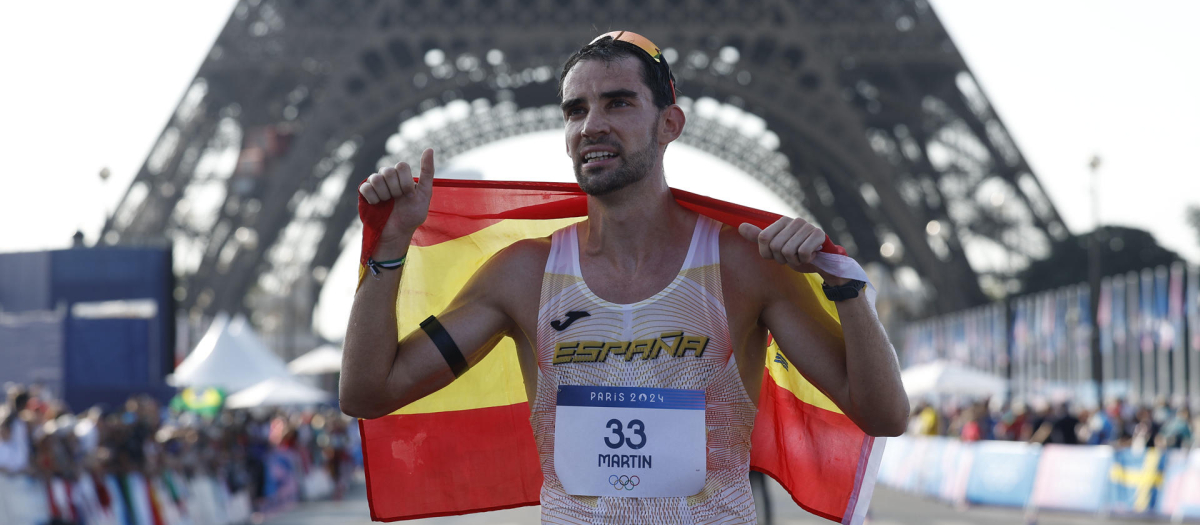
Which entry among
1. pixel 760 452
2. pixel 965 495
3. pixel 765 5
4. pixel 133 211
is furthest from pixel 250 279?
pixel 760 452

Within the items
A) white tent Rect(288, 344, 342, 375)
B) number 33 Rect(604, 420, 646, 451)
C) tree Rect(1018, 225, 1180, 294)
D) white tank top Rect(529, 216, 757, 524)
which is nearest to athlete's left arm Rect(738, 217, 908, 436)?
white tank top Rect(529, 216, 757, 524)

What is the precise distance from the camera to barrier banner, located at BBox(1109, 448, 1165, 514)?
15.6m

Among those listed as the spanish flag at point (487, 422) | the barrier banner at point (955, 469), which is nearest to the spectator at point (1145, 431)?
the barrier banner at point (955, 469)

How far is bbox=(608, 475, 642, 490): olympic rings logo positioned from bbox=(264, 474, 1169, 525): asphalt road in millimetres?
11528

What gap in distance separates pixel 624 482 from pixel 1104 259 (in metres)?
54.5

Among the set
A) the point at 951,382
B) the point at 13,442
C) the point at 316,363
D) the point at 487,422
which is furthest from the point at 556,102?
the point at 487,422

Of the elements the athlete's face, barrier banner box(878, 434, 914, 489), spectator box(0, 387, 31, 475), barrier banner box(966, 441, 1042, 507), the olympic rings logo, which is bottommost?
barrier banner box(878, 434, 914, 489)

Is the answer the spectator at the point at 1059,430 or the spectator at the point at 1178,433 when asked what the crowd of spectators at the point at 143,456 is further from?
the spectator at the point at 1178,433

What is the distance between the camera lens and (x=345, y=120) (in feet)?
128

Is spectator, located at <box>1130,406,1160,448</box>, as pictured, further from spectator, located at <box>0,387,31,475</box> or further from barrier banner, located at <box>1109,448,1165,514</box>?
spectator, located at <box>0,387,31,475</box>

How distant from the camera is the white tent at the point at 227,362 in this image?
21859mm

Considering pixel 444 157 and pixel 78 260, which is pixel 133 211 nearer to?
pixel 444 157

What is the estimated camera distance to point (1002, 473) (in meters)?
17.3

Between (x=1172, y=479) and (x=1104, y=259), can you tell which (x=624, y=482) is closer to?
(x=1172, y=479)
